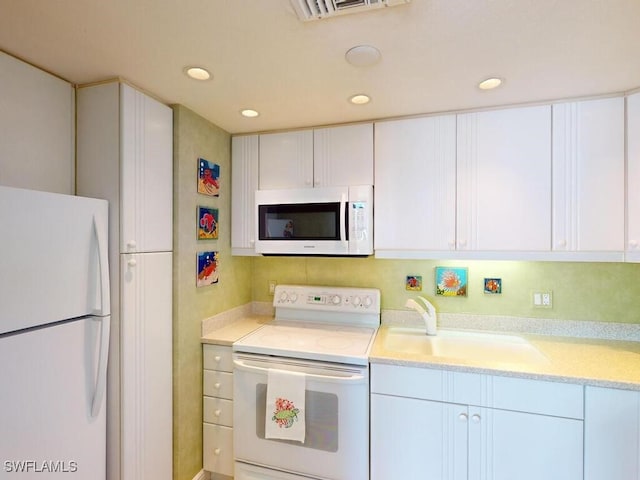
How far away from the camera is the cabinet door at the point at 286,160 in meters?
2.14

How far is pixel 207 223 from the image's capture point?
2033mm

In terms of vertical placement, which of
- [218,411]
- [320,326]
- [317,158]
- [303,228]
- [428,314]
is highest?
[317,158]


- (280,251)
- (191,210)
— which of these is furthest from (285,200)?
(191,210)

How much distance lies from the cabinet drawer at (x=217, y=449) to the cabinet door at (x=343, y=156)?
1.67 meters

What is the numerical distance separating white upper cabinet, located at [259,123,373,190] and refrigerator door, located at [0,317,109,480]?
4.35 feet

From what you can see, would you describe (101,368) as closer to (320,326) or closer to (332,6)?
(320,326)

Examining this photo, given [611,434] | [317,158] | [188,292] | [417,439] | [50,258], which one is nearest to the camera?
[50,258]

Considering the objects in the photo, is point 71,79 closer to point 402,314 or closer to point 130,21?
point 130,21

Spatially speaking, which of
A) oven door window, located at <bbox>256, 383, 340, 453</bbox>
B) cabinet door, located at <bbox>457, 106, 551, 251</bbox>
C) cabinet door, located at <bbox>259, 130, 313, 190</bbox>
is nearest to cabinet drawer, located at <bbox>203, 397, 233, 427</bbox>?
oven door window, located at <bbox>256, 383, 340, 453</bbox>

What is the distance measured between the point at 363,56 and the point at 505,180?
3.58 ft

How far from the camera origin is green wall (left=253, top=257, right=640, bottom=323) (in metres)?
1.88

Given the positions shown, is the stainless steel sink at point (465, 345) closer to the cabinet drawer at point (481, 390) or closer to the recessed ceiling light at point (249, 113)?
the cabinet drawer at point (481, 390)

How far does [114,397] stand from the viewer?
4.94 feet

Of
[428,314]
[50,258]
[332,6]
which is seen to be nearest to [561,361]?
[428,314]
